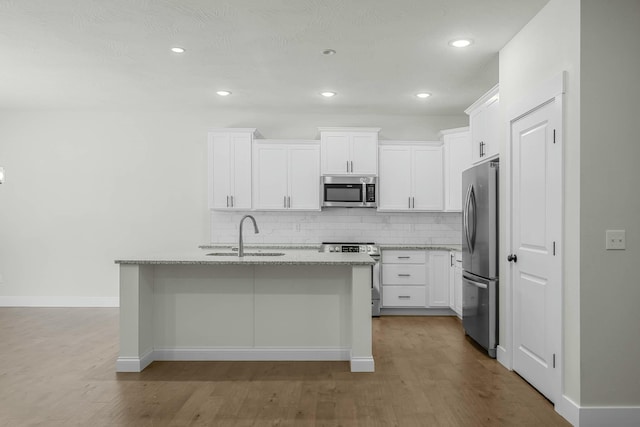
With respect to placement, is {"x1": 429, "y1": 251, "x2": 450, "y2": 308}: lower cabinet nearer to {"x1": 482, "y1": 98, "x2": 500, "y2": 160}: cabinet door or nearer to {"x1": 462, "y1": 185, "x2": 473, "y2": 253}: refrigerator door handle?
{"x1": 462, "y1": 185, "x2": 473, "y2": 253}: refrigerator door handle

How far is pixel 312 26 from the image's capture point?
3.48 m

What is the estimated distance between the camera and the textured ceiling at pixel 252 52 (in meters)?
3.21

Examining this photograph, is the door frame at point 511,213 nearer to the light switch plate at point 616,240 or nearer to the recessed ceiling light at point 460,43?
the light switch plate at point 616,240

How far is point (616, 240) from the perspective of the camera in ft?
8.55

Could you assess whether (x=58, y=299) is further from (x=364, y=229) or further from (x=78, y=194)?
(x=364, y=229)

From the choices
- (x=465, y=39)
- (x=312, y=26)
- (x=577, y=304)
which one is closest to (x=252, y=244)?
(x=312, y=26)

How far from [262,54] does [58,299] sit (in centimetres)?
460

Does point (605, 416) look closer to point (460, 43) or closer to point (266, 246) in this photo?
point (460, 43)

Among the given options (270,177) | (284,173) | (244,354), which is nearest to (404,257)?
(284,173)

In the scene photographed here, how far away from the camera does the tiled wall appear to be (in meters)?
6.29

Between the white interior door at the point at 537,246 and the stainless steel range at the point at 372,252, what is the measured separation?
224 centimetres

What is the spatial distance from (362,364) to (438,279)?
2498 mm

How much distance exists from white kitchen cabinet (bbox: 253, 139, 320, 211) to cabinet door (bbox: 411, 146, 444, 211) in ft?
4.27

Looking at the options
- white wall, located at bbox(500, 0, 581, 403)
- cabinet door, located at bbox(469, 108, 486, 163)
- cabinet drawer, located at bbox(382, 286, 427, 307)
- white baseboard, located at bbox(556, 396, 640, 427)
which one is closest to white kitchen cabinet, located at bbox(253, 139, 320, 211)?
cabinet drawer, located at bbox(382, 286, 427, 307)
